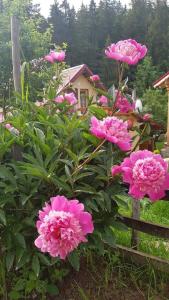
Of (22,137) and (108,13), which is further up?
(22,137)

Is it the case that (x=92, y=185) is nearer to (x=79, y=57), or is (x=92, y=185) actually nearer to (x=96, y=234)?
(x=96, y=234)

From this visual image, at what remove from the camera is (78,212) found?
44.1 inches

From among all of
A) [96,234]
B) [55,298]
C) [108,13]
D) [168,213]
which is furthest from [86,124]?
[108,13]

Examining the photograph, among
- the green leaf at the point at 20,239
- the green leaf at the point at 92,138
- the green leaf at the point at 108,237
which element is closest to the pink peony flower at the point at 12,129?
the green leaf at the point at 92,138

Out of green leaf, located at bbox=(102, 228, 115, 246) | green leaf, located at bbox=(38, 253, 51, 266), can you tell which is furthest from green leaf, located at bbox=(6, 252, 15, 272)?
green leaf, located at bbox=(102, 228, 115, 246)

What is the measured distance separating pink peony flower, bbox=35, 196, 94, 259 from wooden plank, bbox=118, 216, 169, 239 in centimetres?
79

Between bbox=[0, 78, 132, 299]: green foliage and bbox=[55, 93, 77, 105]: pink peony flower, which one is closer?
bbox=[0, 78, 132, 299]: green foliage

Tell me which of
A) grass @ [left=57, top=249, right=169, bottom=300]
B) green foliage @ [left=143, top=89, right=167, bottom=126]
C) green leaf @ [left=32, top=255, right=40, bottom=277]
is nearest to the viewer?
green leaf @ [left=32, top=255, right=40, bottom=277]

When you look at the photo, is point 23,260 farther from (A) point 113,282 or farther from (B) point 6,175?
(A) point 113,282

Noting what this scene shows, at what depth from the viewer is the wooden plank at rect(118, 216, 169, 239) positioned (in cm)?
192

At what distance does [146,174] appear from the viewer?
3.82 feet

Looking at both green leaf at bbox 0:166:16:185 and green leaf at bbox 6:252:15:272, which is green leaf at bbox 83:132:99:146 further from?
green leaf at bbox 6:252:15:272

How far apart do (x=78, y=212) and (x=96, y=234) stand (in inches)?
20.7

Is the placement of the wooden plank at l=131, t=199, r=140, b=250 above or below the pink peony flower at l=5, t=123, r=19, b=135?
below
